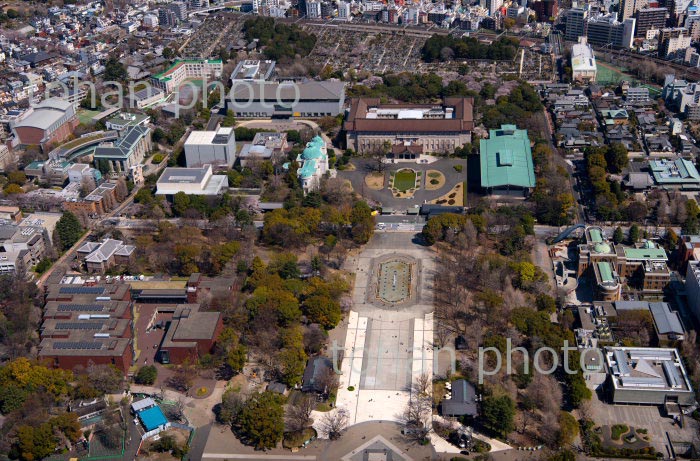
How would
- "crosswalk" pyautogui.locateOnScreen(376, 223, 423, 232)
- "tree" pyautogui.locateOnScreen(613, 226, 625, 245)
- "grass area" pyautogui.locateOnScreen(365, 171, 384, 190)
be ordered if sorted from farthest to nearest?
"grass area" pyautogui.locateOnScreen(365, 171, 384, 190)
"crosswalk" pyautogui.locateOnScreen(376, 223, 423, 232)
"tree" pyautogui.locateOnScreen(613, 226, 625, 245)

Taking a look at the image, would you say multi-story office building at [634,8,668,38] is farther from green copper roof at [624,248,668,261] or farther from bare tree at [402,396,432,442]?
bare tree at [402,396,432,442]

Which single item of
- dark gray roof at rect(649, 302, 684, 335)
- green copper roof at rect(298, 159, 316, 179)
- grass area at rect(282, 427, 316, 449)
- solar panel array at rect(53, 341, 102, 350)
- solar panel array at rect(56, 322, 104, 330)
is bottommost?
grass area at rect(282, 427, 316, 449)

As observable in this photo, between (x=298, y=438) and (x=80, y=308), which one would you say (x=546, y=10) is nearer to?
(x=80, y=308)

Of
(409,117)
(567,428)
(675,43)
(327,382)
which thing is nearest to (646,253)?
(567,428)

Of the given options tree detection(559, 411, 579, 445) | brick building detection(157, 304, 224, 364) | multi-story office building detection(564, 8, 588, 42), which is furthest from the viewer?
multi-story office building detection(564, 8, 588, 42)

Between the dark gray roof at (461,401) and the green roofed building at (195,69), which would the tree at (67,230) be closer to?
the dark gray roof at (461,401)

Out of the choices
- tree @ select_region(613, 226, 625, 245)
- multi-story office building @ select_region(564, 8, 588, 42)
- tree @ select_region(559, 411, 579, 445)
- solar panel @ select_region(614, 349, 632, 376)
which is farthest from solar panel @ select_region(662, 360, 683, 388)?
multi-story office building @ select_region(564, 8, 588, 42)

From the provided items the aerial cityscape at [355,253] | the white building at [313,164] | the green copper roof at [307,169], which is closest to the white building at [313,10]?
the aerial cityscape at [355,253]
